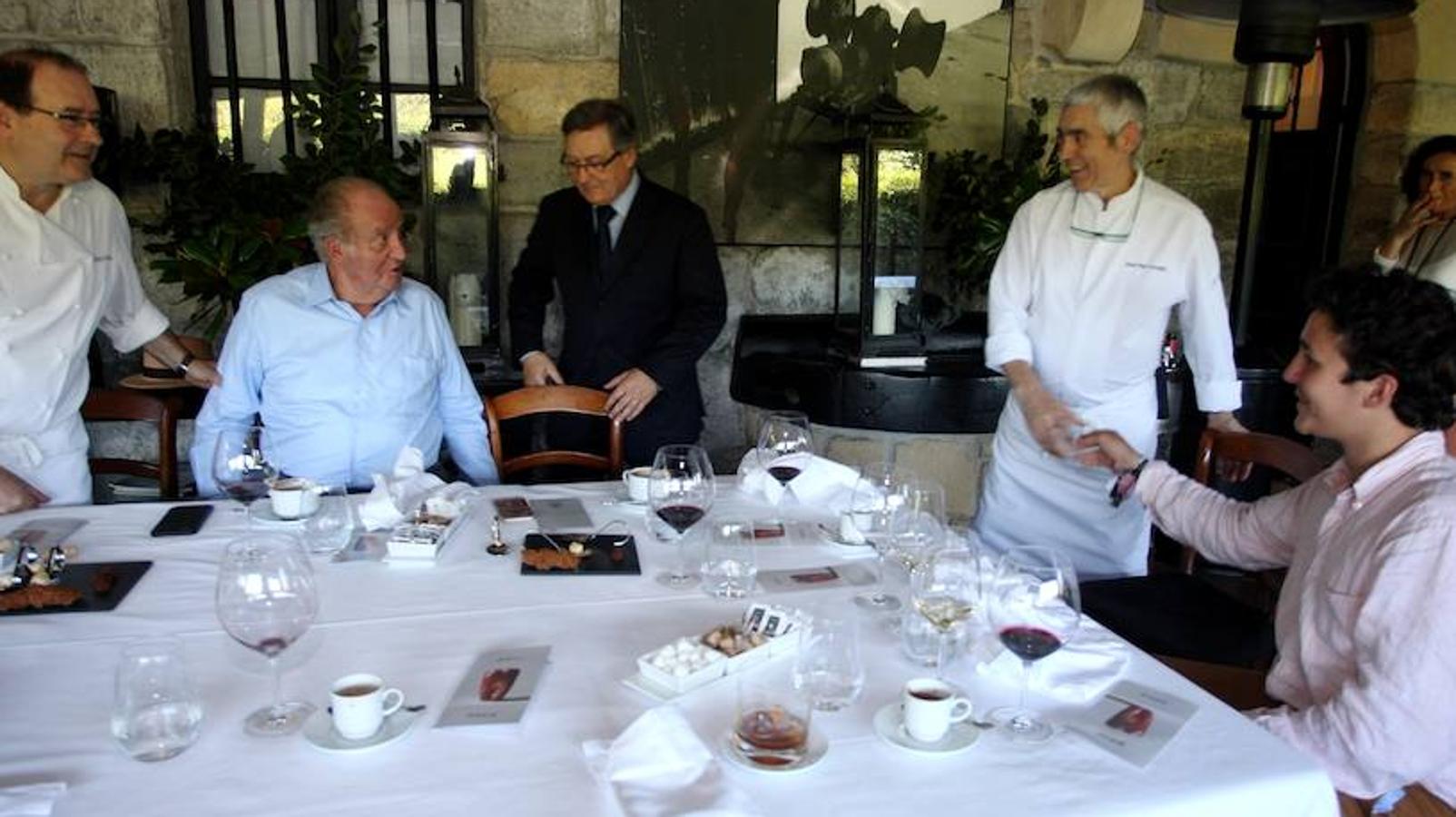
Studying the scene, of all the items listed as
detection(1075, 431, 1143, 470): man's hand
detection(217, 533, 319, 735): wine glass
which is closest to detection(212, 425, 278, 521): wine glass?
detection(217, 533, 319, 735): wine glass

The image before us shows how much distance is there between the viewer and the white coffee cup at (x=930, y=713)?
114 cm

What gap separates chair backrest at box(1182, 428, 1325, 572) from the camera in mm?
2244

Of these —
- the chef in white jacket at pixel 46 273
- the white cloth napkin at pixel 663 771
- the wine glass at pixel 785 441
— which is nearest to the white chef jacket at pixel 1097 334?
the wine glass at pixel 785 441

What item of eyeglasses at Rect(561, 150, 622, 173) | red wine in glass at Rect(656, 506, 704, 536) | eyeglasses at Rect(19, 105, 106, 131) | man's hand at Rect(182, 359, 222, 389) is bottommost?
red wine in glass at Rect(656, 506, 704, 536)

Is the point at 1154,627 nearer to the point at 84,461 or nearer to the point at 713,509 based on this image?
the point at 713,509

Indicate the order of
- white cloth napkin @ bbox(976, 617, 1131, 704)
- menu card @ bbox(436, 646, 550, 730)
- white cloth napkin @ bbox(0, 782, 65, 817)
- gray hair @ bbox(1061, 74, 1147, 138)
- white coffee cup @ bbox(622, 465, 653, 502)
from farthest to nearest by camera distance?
gray hair @ bbox(1061, 74, 1147, 138) → white coffee cup @ bbox(622, 465, 653, 502) → white cloth napkin @ bbox(976, 617, 1131, 704) → menu card @ bbox(436, 646, 550, 730) → white cloth napkin @ bbox(0, 782, 65, 817)

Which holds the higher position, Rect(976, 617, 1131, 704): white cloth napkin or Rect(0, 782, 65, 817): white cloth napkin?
Rect(0, 782, 65, 817): white cloth napkin

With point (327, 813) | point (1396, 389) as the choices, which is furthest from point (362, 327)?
point (1396, 389)

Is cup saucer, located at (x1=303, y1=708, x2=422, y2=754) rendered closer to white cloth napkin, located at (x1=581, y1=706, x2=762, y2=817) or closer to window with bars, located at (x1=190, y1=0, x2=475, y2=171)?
white cloth napkin, located at (x1=581, y1=706, x2=762, y2=817)

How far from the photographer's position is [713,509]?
2.04m

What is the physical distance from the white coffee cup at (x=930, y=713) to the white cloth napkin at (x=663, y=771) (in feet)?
0.74

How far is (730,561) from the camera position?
160cm

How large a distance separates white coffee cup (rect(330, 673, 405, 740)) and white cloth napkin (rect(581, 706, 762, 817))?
0.74ft

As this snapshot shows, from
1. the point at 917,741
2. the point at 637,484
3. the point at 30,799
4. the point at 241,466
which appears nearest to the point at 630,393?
the point at 637,484
